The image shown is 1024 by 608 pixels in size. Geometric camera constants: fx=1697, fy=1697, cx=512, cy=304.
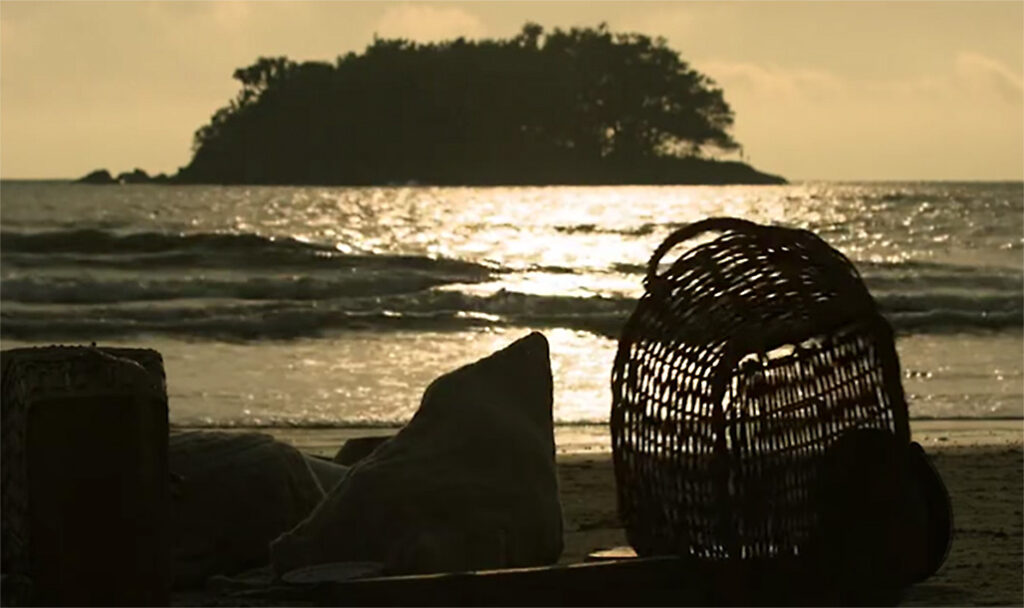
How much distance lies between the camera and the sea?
12625mm

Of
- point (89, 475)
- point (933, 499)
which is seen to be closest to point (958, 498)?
point (933, 499)

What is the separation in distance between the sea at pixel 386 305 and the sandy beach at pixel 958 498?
0.65 meters

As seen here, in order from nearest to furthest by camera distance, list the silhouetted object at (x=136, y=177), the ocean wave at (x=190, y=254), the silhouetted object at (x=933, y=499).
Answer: the silhouetted object at (x=933, y=499)
the ocean wave at (x=190, y=254)
the silhouetted object at (x=136, y=177)

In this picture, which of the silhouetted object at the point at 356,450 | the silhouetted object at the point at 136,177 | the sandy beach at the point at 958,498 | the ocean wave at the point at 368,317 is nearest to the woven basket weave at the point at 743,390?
the sandy beach at the point at 958,498

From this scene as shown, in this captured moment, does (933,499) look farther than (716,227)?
No

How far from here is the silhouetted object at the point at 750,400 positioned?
506 cm

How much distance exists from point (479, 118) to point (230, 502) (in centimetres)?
11715

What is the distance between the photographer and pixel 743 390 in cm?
520

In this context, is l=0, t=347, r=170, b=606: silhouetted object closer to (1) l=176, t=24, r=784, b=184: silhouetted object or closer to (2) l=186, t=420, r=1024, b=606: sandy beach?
(2) l=186, t=420, r=1024, b=606: sandy beach

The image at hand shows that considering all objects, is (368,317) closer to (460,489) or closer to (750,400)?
(460,489)

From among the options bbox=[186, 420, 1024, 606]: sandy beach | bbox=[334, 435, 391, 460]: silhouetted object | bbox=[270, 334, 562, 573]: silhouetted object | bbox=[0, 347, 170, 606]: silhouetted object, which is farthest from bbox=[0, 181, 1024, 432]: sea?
bbox=[0, 347, 170, 606]: silhouetted object

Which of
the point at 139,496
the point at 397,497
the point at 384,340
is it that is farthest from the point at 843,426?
the point at 384,340

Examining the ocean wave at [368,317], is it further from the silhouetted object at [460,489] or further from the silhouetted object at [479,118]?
the silhouetted object at [479,118]

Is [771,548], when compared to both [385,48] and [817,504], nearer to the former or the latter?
[817,504]
